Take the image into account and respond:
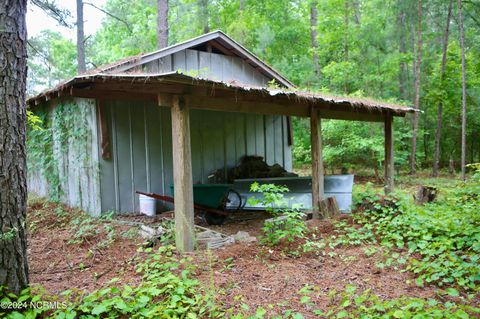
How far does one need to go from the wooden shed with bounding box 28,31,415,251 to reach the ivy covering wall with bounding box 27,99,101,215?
0.04 metres

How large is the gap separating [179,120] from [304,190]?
11.6ft

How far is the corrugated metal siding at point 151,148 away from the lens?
6.80 meters

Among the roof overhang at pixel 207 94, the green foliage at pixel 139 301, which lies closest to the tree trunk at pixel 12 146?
the green foliage at pixel 139 301

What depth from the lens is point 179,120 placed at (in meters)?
4.84

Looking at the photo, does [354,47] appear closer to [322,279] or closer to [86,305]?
[322,279]

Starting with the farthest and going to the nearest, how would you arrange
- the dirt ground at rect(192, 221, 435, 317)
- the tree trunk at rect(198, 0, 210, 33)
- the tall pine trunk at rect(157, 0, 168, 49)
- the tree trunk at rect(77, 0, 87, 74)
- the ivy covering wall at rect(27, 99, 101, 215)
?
the tree trunk at rect(198, 0, 210, 33), the tree trunk at rect(77, 0, 87, 74), the tall pine trunk at rect(157, 0, 168, 49), the ivy covering wall at rect(27, 99, 101, 215), the dirt ground at rect(192, 221, 435, 317)

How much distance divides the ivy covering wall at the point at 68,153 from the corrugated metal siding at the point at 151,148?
0.30 meters

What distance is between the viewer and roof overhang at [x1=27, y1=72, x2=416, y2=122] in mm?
4477

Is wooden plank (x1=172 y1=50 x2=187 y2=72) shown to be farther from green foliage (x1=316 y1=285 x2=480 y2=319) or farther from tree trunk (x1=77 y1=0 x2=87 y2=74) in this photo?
tree trunk (x1=77 y1=0 x2=87 y2=74)

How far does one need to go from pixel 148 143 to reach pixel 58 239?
2.55 metres

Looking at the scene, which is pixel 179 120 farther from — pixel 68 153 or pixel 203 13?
pixel 203 13

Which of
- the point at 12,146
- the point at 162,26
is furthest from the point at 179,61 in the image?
the point at 12,146

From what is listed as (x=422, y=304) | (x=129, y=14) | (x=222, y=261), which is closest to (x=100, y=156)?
(x=222, y=261)

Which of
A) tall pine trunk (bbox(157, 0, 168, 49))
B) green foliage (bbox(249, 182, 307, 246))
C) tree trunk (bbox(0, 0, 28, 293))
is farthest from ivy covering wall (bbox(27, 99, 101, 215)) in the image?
tall pine trunk (bbox(157, 0, 168, 49))
